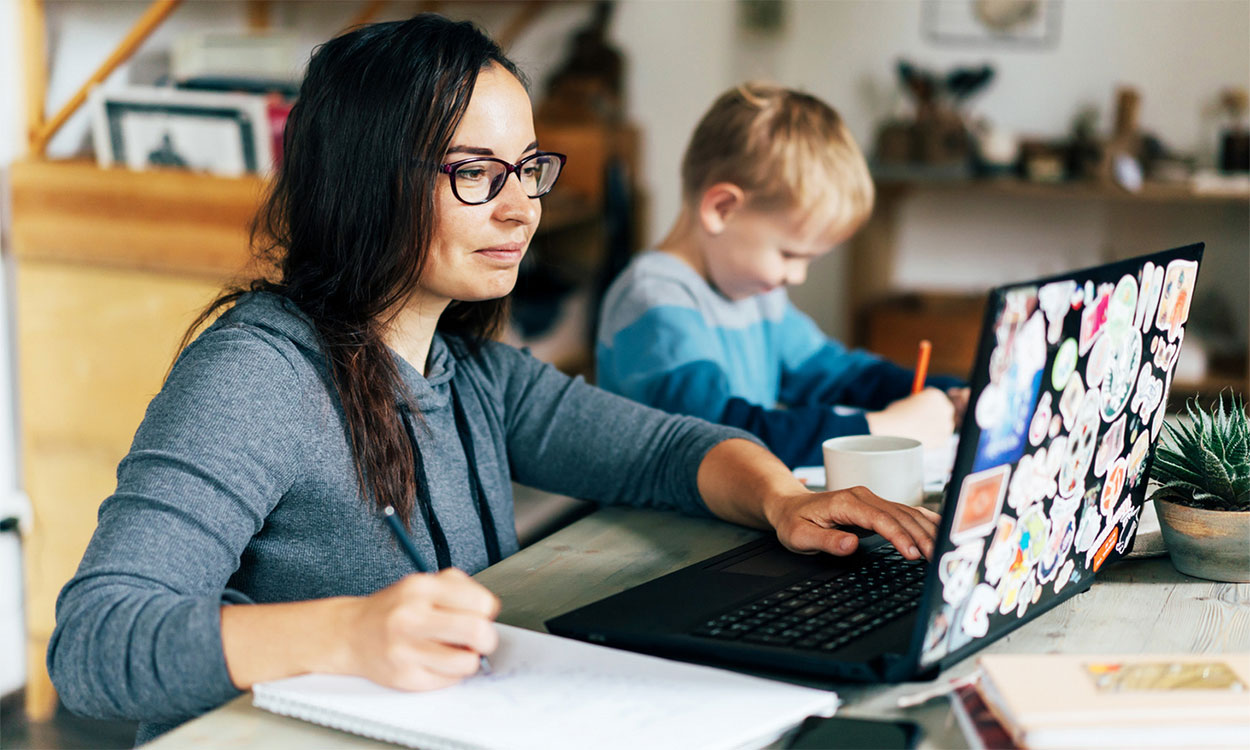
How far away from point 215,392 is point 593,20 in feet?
7.67

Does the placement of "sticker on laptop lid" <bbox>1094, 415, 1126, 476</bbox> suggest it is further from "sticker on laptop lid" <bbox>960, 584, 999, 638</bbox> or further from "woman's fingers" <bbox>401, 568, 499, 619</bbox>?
"woman's fingers" <bbox>401, 568, 499, 619</bbox>

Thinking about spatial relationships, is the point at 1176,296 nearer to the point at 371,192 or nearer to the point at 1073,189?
the point at 371,192

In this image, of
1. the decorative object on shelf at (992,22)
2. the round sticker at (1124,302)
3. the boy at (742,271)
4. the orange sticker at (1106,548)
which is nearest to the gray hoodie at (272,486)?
the boy at (742,271)

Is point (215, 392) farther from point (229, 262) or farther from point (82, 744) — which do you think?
point (82, 744)

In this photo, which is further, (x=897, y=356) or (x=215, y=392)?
(x=897, y=356)

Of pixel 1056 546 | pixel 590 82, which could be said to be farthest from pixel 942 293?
pixel 1056 546

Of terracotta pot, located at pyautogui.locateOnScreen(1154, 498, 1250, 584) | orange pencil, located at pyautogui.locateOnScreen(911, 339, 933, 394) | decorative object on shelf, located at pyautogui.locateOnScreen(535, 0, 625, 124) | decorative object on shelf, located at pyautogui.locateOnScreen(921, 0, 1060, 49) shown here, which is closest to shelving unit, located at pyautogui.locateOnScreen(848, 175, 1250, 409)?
decorative object on shelf, located at pyautogui.locateOnScreen(921, 0, 1060, 49)

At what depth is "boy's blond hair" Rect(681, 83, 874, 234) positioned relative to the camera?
1.51 m

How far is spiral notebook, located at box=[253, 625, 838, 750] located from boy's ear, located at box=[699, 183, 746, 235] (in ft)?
2.97

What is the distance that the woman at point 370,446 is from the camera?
0.71 m

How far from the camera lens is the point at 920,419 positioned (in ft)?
4.59

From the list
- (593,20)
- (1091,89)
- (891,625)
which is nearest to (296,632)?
(891,625)

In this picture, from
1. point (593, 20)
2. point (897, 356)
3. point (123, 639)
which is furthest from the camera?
point (897, 356)

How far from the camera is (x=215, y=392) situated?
0.84m
